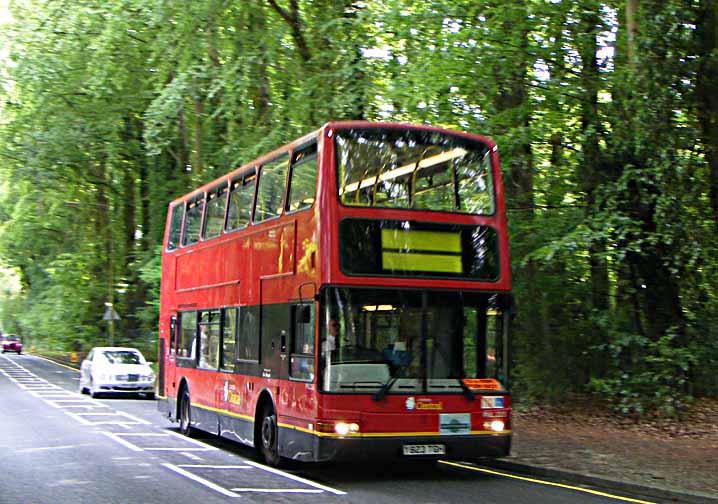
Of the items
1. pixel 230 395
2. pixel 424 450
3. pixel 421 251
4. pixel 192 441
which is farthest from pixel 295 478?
pixel 192 441

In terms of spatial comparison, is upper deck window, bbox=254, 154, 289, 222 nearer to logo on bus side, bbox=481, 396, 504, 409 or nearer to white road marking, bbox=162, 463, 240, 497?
white road marking, bbox=162, 463, 240, 497

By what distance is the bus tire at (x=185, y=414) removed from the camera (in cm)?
1869

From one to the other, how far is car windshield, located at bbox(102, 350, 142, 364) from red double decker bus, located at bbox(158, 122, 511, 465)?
17.9 metres

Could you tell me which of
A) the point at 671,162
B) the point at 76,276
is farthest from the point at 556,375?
the point at 76,276

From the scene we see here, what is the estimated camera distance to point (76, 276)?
44.8 m

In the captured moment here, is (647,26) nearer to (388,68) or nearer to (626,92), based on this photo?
(626,92)

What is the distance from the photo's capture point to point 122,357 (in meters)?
31.1

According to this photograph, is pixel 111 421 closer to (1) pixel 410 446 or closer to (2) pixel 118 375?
(2) pixel 118 375

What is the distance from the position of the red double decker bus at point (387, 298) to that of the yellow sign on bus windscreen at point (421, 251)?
0.01 m

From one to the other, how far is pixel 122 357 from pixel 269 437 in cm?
1835

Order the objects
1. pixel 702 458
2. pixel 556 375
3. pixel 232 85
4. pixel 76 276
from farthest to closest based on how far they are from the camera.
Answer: pixel 76 276
pixel 232 85
pixel 556 375
pixel 702 458

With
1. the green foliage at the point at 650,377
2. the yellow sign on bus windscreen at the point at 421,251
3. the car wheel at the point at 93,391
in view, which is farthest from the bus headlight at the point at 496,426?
the car wheel at the point at 93,391

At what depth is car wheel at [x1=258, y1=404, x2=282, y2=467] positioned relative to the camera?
44.5 feet

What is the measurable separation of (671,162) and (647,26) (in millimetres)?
2593
